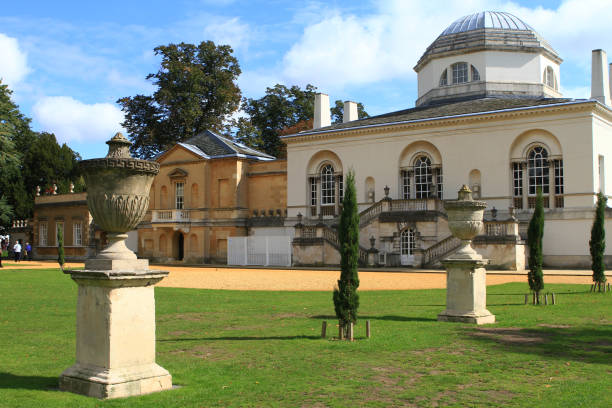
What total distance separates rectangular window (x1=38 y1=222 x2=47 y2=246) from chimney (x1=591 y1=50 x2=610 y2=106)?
46901 mm

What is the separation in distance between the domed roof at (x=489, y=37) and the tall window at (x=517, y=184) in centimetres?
1024


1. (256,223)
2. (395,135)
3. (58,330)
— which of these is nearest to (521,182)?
(395,135)

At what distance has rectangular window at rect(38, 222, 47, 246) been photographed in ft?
195

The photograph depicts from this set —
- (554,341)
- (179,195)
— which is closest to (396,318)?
(554,341)

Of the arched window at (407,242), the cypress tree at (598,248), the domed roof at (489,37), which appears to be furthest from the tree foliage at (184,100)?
the cypress tree at (598,248)

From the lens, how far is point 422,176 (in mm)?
41531

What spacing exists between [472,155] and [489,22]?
39.9 ft

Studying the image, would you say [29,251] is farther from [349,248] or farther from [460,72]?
[349,248]

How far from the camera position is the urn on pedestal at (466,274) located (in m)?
13.4

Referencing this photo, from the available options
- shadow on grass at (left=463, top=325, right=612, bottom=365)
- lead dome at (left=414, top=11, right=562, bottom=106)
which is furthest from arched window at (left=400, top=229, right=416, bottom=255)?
shadow on grass at (left=463, top=325, right=612, bottom=365)

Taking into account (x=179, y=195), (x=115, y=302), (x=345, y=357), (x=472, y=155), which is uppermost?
(x=472, y=155)

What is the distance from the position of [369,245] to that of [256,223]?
10765 millimetres

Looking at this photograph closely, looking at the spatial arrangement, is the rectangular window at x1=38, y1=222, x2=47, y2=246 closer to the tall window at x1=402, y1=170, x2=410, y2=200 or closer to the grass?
the tall window at x1=402, y1=170, x2=410, y2=200

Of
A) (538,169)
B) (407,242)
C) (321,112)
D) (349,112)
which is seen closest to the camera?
(538,169)
